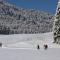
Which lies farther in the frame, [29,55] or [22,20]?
[22,20]

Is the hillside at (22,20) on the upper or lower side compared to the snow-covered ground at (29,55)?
upper

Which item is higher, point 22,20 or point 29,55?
point 22,20

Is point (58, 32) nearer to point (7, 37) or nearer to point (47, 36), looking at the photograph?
point (47, 36)

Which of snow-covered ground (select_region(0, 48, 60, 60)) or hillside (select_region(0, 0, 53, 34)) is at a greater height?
hillside (select_region(0, 0, 53, 34))

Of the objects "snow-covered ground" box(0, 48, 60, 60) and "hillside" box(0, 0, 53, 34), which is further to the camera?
"hillside" box(0, 0, 53, 34)

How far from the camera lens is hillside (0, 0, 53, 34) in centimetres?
2038

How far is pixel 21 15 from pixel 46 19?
8.59 feet

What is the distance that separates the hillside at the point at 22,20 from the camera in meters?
20.4

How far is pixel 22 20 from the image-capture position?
72.2 ft

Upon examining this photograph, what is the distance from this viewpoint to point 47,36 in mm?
17594

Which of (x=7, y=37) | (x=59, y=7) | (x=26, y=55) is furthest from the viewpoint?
(x=7, y=37)

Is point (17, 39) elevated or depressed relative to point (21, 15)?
depressed

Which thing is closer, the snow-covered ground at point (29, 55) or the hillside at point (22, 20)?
the snow-covered ground at point (29, 55)

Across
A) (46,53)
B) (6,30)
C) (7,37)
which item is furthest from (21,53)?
(6,30)
